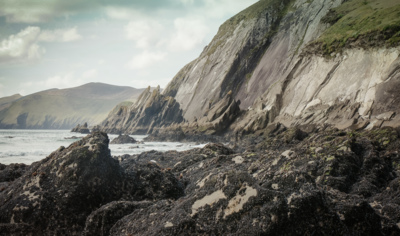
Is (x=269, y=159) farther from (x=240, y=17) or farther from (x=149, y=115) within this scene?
(x=240, y=17)

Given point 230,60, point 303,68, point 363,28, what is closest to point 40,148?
point 303,68

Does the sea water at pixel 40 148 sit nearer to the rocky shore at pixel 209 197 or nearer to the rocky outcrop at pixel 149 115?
Answer: the rocky shore at pixel 209 197

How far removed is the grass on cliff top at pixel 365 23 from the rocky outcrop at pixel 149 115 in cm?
4573

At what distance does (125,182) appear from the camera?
25.3 feet

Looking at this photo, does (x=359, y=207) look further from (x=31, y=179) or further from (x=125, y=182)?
(x=31, y=179)

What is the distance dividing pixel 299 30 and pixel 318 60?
81.0 feet

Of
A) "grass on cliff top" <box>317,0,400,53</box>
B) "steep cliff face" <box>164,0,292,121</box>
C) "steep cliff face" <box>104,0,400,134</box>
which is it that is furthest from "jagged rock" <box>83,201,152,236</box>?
"steep cliff face" <box>164,0,292,121</box>

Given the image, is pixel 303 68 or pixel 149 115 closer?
pixel 303 68

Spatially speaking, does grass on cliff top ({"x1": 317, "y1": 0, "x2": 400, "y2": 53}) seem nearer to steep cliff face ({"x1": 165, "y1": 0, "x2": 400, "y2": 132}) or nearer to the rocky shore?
steep cliff face ({"x1": 165, "y1": 0, "x2": 400, "y2": 132})

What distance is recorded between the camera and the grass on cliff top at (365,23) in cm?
3291

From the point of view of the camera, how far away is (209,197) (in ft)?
15.4

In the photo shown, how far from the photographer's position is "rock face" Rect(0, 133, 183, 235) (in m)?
6.38

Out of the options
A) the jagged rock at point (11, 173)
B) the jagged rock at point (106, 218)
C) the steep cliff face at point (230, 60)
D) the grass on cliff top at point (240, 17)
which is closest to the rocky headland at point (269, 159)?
the jagged rock at point (106, 218)

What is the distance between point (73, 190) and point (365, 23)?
46244 mm
